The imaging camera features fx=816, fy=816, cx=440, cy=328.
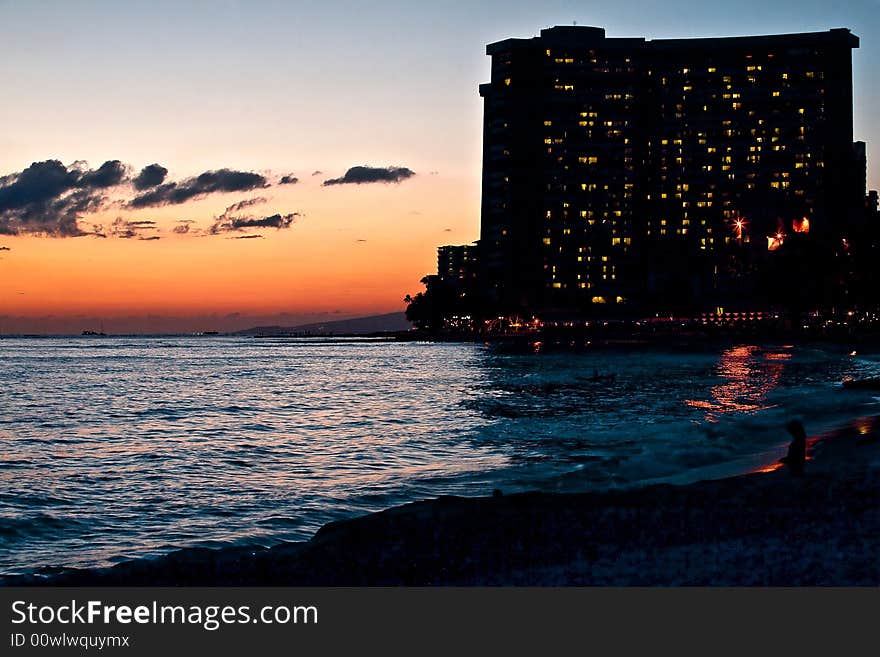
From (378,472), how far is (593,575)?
13.6 meters

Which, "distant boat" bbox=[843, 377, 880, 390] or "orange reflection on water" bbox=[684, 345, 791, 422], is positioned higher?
"distant boat" bbox=[843, 377, 880, 390]

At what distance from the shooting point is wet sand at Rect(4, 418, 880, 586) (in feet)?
32.9

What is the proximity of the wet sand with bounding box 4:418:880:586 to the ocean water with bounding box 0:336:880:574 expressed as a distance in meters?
3.30

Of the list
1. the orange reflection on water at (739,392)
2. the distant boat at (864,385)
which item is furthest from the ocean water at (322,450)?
the distant boat at (864,385)

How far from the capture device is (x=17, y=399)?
2213 inches

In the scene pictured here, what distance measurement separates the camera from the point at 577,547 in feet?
37.5

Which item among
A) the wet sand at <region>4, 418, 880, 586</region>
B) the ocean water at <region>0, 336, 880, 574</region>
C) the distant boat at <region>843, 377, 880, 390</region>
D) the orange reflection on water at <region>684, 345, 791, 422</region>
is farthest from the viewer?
the distant boat at <region>843, 377, 880, 390</region>

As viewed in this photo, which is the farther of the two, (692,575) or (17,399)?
(17,399)

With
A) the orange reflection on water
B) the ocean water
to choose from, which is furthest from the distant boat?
the orange reflection on water

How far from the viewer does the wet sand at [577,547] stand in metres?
10.0

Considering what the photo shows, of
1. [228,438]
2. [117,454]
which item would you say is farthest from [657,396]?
[117,454]

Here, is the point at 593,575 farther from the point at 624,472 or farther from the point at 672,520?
the point at 624,472

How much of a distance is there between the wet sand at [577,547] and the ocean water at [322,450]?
3.30 metres

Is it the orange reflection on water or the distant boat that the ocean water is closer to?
the orange reflection on water
